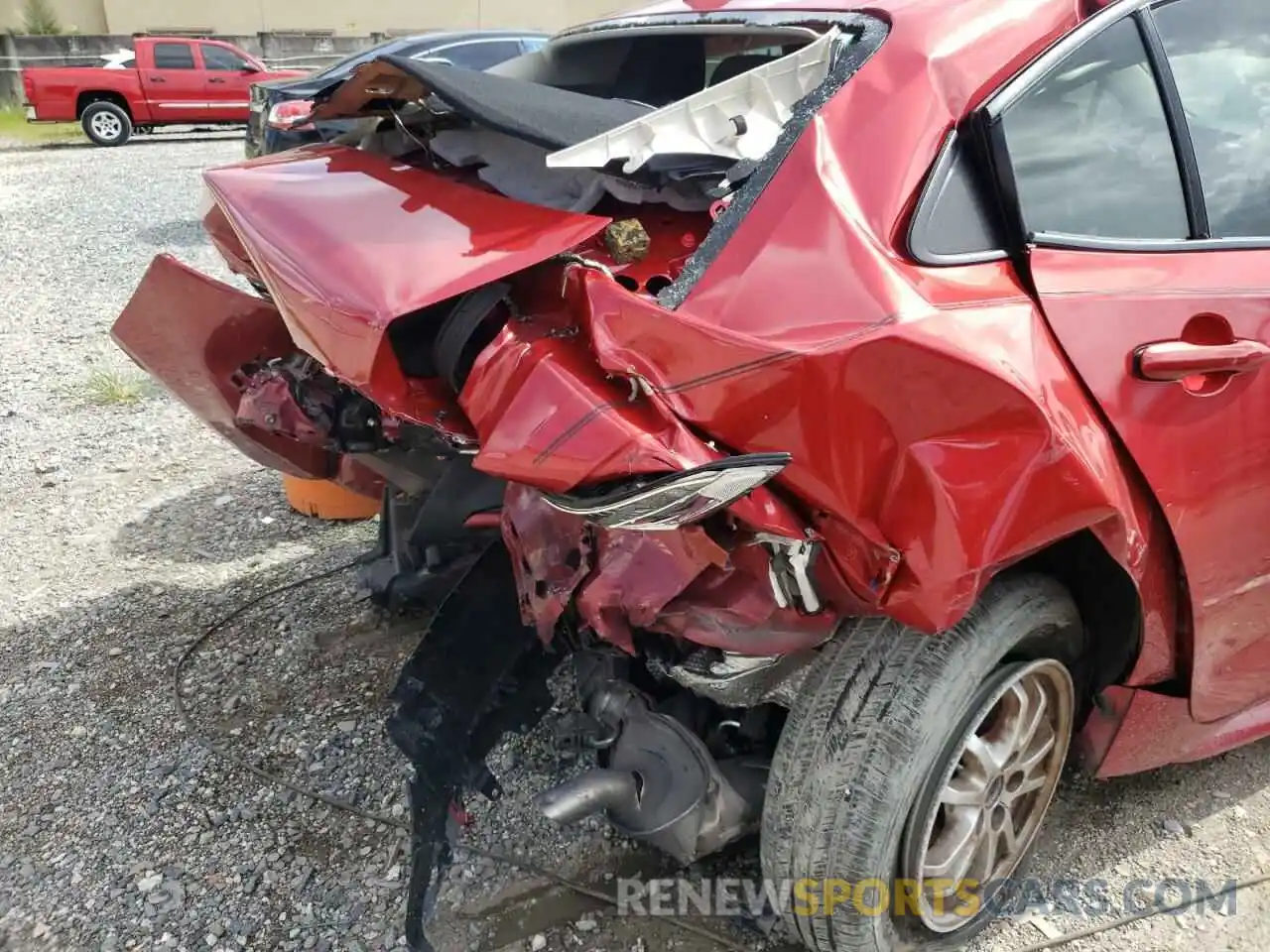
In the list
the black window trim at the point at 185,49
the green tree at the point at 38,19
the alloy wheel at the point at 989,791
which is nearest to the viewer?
the alloy wheel at the point at 989,791

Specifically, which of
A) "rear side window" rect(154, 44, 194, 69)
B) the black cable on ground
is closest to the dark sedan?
the black cable on ground

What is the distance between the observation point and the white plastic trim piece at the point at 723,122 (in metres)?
1.74

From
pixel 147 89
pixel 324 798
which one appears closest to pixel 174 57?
pixel 147 89

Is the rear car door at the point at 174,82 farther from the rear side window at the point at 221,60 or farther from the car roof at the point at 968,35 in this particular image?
the car roof at the point at 968,35

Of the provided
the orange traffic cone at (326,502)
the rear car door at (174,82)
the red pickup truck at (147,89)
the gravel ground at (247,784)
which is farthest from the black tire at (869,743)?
the rear car door at (174,82)

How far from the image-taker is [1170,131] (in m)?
2.00

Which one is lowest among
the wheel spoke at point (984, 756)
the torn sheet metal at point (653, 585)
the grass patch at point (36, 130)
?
the grass patch at point (36, 130)

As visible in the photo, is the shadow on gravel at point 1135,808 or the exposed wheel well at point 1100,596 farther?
the shadow on gravel at point 1135,808

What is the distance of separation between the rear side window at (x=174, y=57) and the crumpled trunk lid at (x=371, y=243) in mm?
17312

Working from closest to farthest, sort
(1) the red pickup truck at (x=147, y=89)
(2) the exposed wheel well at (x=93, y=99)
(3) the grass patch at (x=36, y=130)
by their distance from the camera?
(1) the red pickup truck at (x=147, y=89) → (2) the exposed wheel well at (x=93, y=99) → (3) the grass patch at (x=36, y=130)

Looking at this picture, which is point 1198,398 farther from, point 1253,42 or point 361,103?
point 361,103

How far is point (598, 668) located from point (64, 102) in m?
18.0

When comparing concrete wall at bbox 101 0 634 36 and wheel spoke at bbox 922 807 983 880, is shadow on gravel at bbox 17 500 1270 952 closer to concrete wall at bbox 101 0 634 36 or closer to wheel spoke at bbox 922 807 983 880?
wheel spoke at bbox 922 807 983 880

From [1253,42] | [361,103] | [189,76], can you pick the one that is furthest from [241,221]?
[189,76]
